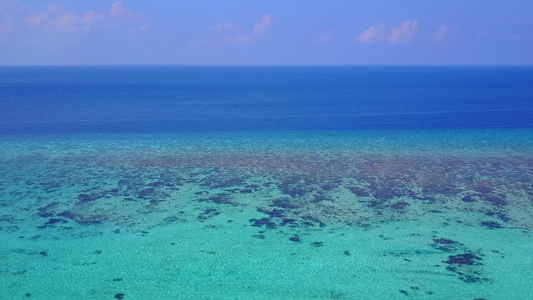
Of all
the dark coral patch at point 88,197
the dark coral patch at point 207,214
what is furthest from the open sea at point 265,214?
the dark coral patch at point 88,197

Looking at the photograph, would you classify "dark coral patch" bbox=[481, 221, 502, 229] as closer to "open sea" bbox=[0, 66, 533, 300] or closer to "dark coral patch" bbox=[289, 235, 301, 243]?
"open sea" bbox=[0, 66, 533, 300]

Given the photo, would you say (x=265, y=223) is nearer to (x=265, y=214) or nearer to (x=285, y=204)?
(x=265, y=214)

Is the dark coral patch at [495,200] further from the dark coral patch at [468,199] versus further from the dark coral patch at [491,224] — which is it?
the dark coral patch at [491,224]

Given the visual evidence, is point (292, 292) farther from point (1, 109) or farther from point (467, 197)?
point (1, 109)

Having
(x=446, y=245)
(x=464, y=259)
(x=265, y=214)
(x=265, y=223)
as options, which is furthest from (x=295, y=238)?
(x=464, y=259)

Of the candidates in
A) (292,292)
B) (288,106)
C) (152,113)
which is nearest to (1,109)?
(152,113)

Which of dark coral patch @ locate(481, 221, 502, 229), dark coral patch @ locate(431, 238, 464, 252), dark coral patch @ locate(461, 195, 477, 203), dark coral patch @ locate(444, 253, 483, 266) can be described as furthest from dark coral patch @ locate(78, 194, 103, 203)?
dark coral patch @ locate(461, 195, 477, 203)

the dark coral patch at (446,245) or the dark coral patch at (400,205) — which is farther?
the dark coral patch at (400,205)
